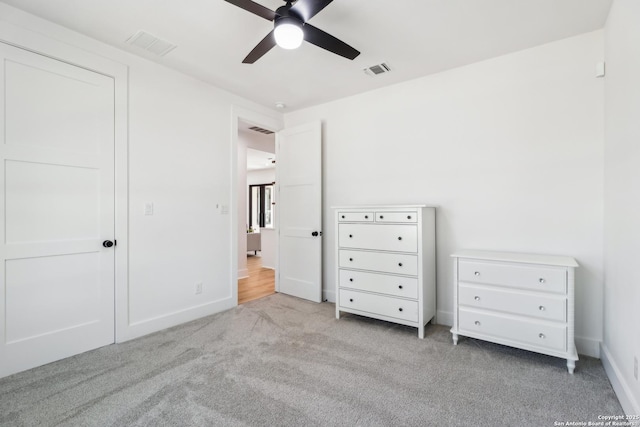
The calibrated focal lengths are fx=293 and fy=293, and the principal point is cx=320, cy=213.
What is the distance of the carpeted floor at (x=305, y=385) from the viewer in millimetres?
1720

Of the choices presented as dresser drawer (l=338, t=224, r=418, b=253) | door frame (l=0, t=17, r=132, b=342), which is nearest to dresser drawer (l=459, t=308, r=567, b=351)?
dresser drawer (l=338, t=224, r=418, b=253)

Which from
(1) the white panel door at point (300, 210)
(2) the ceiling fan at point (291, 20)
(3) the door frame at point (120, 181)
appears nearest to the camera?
(2) the ceiling fan at point (291, 20)

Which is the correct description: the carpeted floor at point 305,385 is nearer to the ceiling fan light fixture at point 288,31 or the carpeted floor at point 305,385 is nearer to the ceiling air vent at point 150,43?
the ceiling fan light fixture at point 288,31

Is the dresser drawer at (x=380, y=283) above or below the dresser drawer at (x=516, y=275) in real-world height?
below

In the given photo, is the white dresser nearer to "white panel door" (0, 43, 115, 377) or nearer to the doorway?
the doorway

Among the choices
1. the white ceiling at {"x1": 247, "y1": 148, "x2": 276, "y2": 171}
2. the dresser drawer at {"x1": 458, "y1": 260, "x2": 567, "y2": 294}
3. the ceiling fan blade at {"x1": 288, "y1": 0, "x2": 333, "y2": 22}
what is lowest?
the dresser drawer at {"x1": 458, "y1": 260, "x2": 567, "y2": 294}

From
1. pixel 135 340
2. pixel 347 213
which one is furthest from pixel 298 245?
pixel 135 340

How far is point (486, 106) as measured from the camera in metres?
2.88

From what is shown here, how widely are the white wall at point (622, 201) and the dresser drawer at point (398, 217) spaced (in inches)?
54.7

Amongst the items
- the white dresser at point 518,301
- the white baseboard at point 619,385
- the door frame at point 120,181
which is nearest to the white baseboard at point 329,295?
the white dresser at point 518,301

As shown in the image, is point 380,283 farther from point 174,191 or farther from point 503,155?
point 174,191

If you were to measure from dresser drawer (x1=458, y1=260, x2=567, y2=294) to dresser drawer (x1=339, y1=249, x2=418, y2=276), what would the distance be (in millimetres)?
439

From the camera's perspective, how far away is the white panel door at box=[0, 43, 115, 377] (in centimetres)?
217

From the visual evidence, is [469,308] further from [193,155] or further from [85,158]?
[85,158]
